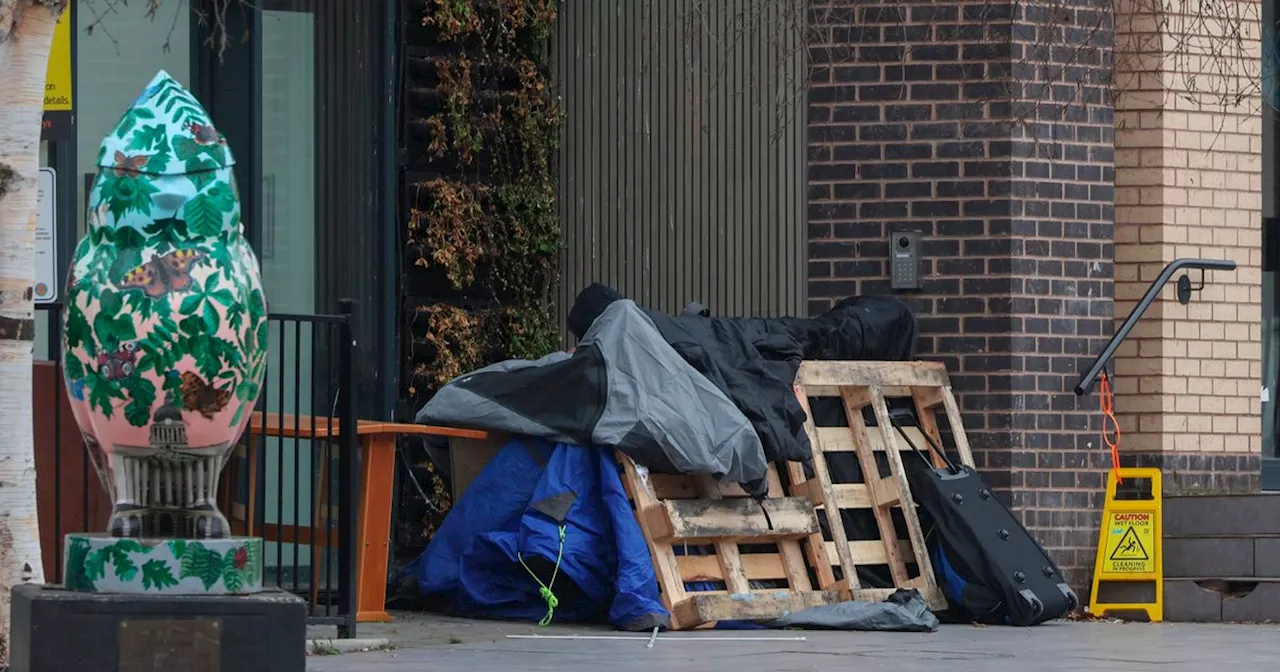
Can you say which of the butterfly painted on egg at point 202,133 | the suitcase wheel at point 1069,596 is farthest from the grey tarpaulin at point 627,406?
the butterfly painted on egg at point 202,133

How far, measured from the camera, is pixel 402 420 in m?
11.5

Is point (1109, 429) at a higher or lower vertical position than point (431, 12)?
lower

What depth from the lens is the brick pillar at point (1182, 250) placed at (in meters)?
11.7

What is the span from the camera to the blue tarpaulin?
9.99 meters

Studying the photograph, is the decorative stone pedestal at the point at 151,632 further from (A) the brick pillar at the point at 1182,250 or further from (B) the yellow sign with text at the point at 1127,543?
(A) the brick pillar at the point at 1182,250

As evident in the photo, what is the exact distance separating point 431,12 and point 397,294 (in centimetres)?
144

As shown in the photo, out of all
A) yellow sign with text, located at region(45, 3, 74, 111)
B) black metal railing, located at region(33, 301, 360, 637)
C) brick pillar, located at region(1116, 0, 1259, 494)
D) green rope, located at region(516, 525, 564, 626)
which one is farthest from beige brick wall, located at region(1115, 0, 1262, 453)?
yellow sign with text, located at region(45, 3, 74, 111)

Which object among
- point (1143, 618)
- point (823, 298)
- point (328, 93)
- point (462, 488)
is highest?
point (328, 93)

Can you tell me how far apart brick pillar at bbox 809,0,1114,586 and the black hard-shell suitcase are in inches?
22.1

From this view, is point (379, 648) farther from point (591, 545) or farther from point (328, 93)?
point (328, 93)

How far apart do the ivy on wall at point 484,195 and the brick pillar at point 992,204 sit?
1410 mm

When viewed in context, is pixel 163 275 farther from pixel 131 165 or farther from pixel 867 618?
pixel 867 618

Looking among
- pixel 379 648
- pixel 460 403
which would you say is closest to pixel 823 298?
pixel 460 403

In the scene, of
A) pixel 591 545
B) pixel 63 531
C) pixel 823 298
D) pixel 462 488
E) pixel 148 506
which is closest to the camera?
pixel 148 506
